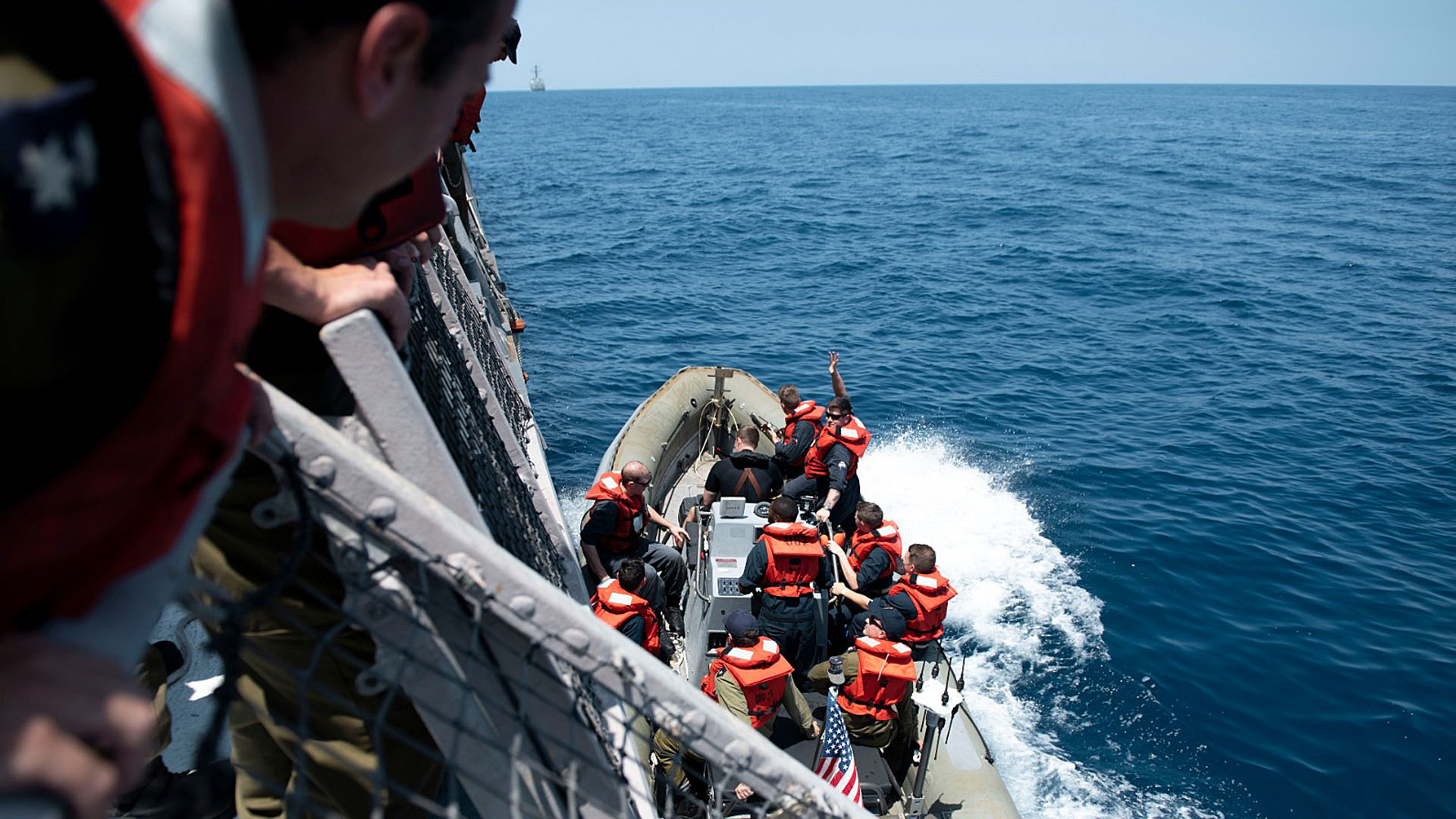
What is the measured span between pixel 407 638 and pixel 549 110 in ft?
536

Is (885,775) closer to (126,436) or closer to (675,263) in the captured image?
(126,436)

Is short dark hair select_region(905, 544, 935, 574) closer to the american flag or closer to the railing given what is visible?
the american flag

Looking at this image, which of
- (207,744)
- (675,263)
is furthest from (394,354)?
(675,263)

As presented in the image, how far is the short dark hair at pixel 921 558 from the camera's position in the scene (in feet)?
27.0

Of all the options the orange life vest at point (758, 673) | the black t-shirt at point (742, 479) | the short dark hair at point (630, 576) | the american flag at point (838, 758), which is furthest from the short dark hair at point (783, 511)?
the black t-shirt at point (742, 479)

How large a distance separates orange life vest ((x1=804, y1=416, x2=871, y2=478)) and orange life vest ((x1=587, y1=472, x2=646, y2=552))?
2972mm

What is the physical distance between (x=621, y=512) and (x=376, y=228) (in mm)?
6954

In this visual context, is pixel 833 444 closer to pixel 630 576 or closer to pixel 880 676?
pixel 880 676

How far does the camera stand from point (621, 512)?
28.5 feet

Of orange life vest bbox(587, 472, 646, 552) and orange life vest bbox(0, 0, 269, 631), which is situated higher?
orange life vest bbox(0, 0, 269, 631)

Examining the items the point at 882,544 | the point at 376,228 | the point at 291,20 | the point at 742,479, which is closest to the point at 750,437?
the point at 742,479

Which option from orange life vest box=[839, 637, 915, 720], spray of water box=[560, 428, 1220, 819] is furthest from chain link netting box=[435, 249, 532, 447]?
spray of water box=[560, 428, 1220, 819]

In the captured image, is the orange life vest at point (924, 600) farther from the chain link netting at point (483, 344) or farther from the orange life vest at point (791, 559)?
the chain link netting at point (483, 344)

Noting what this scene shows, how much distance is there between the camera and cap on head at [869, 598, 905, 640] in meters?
7.97
